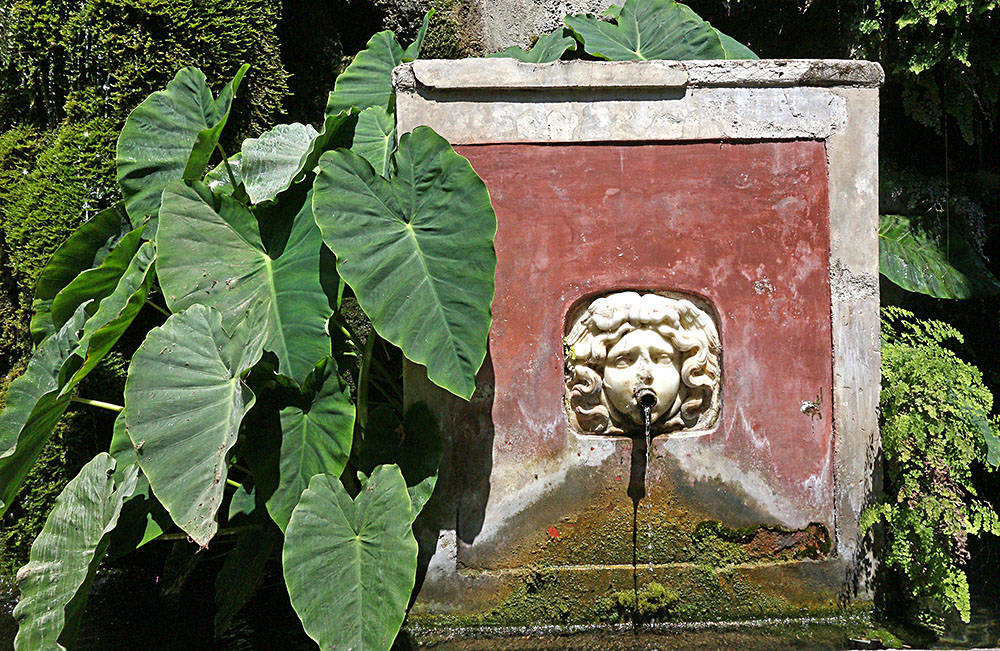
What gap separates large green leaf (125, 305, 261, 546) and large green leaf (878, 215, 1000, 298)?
2.76m

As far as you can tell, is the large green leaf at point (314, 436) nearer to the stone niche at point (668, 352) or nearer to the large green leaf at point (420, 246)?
the large green leaf at point (420, 246)

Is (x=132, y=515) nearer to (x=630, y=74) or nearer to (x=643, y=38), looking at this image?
(x=630, y=74)

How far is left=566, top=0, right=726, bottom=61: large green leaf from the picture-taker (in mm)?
3412

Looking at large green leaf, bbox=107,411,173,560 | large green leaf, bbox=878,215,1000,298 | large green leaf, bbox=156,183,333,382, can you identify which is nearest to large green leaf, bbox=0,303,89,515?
large green leaf, bbox=107,411,173,560

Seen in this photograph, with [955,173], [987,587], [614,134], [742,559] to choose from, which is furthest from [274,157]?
[955,173]

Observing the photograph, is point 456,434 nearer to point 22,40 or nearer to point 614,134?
point 614,134

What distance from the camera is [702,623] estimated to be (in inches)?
118

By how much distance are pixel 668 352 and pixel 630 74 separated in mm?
937

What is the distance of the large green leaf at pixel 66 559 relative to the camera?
235cm

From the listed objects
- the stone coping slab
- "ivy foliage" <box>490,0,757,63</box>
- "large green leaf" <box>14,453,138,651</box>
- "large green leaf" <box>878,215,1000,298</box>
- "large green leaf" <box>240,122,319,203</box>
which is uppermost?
"ivy foliage" <box>490,0,757,63</box>

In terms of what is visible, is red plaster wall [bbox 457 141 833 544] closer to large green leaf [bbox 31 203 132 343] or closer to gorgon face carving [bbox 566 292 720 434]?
gorgon face carving [bbox 566 292 720 434]

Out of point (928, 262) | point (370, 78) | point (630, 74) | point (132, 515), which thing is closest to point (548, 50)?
point (630, 74)

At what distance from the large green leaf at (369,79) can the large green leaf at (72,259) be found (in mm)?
941

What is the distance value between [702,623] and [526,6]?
3.33 m
